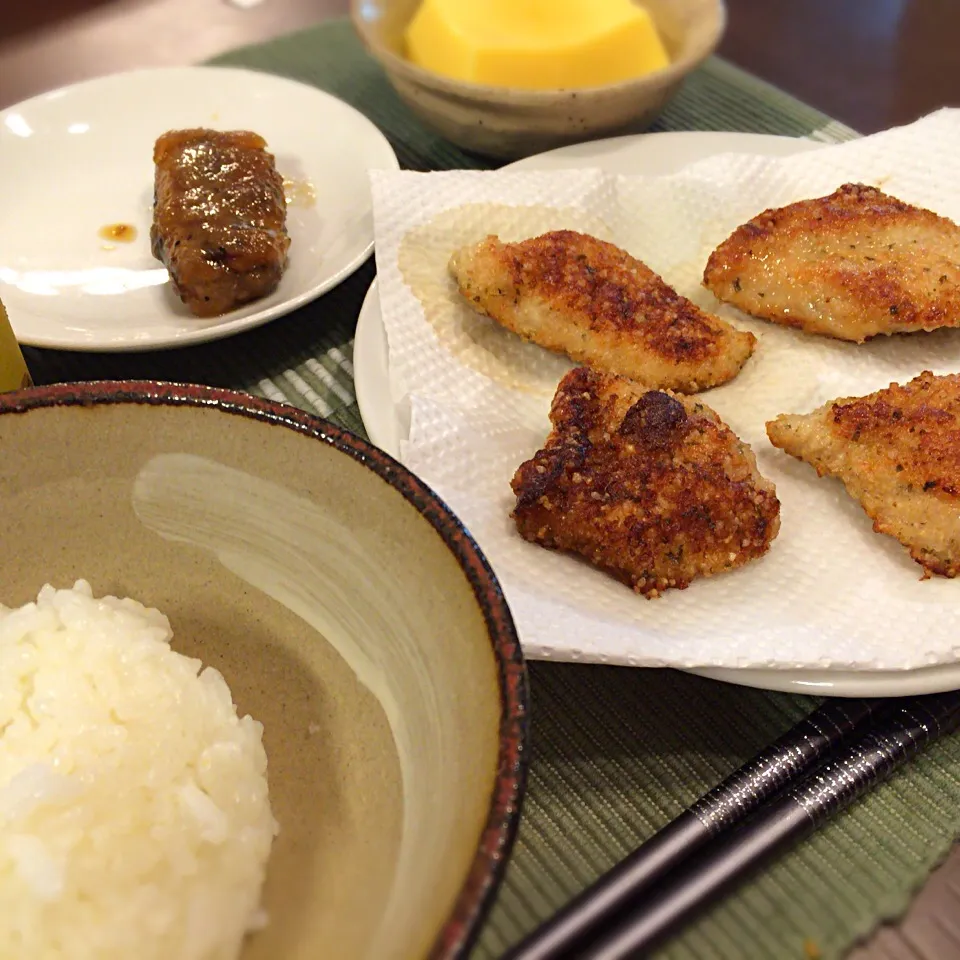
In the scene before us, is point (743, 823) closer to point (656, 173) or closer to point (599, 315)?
point (599, 315)

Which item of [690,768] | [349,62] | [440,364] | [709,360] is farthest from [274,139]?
[690,768]

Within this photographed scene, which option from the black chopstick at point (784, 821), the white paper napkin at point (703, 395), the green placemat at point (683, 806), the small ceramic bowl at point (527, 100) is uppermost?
the small ceramic bowl at point (527, 100)

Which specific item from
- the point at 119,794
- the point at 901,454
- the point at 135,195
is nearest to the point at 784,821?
the point at 901,454

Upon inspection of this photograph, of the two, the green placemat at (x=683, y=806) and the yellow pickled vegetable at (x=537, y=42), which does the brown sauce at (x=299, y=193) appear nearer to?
the yellow pickled vegetable at (x=537, y=42)

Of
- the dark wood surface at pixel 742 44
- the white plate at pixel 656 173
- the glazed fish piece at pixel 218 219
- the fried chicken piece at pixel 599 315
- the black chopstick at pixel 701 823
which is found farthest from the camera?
the dark wood surface at pixel 742 44

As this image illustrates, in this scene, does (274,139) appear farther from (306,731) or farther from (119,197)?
(306,731)

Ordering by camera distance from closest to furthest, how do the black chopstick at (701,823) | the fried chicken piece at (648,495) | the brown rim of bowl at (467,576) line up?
the brown rim of bowl at (467,576) < the black chopstick at (701,823) < the fried chicken piece at (648,495)

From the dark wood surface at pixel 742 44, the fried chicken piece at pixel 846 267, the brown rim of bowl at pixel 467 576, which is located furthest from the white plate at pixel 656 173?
the dark wood surface at pixel 742 44

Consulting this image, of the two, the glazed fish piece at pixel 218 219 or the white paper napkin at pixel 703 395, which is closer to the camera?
the white paper napkin at pixel 703 395
